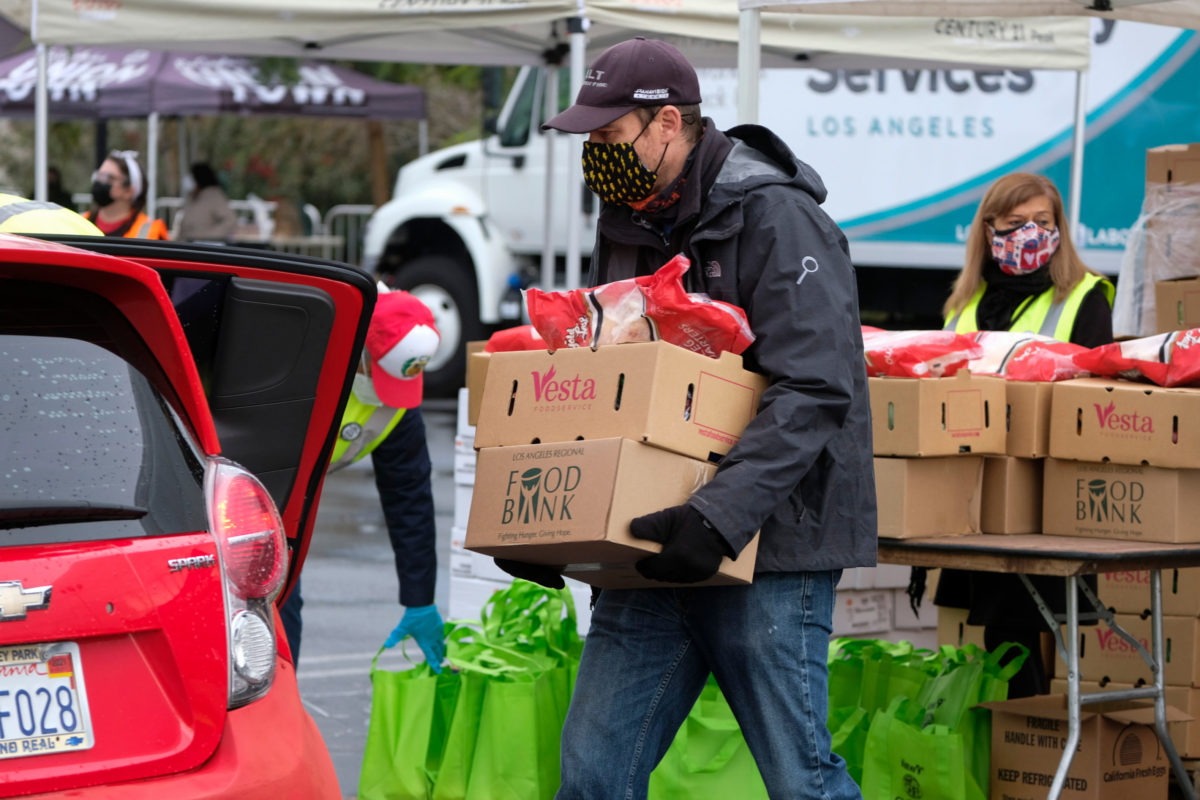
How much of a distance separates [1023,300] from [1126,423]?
1039 mm

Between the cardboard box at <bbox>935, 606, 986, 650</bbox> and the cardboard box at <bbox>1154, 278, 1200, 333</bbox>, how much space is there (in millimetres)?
1229

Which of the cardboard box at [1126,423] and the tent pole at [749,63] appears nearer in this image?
the cardboard box at [1126,423]

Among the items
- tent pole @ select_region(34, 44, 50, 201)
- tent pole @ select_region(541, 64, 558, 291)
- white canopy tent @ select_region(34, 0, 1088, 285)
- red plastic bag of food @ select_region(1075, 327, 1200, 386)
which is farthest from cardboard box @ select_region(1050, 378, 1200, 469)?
tent pole @ select_region(34, 44, 50, 201)

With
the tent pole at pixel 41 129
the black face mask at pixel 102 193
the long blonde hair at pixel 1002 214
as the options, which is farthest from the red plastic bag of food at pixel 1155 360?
the tent pole at pixel 41 129

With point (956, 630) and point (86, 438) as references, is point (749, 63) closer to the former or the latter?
point (956, 630)

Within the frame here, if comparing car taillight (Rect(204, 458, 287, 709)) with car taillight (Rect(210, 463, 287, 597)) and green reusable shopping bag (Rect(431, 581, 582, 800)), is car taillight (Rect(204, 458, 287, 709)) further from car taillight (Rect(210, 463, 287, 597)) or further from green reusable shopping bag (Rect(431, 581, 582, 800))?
green reusable shopping bag (Rect(431, 581, 582, 800))

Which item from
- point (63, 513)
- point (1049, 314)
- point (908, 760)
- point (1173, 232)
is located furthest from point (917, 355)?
point (63, 513)

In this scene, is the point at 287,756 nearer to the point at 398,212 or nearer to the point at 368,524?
the point at 368,524

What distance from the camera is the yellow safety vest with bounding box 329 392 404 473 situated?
16.6 ft

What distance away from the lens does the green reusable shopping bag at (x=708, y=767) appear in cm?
438

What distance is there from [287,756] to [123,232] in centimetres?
587

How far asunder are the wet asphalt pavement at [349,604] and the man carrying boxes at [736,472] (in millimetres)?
2134

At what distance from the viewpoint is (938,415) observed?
13.8 ft

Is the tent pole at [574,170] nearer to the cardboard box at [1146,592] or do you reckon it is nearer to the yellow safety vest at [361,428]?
the yellow safety vest at [361,428]
